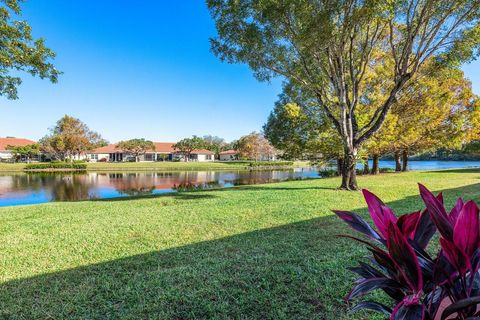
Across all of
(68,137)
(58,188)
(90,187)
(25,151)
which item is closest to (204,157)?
(68,137)

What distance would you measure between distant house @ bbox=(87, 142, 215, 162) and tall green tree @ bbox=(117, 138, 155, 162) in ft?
8.16

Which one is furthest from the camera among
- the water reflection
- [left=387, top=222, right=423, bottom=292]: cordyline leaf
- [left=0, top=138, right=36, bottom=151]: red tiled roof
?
[left=0, top=138, right=36, bottom=151]: red tiled roof

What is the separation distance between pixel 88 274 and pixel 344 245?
3.51 metres

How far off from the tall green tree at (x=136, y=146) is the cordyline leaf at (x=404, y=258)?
223 feet

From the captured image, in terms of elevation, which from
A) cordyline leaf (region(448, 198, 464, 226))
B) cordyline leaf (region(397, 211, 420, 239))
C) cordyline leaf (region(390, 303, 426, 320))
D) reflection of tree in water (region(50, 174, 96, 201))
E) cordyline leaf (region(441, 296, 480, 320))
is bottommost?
reflection of tree in water (region(50, 174, 96, 201))

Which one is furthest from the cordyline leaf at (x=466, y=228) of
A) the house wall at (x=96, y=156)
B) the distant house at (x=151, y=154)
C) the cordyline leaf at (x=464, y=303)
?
the house wall at (x=96, y=156)

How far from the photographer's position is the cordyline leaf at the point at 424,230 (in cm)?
131

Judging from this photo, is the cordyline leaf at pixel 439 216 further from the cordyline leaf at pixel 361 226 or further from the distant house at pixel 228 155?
the distant house at pixel 228 155

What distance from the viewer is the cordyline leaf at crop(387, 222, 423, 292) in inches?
41.9

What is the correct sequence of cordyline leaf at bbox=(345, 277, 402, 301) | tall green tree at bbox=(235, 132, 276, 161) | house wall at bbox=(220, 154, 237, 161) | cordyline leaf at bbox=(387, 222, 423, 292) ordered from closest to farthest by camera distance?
1. cordyline leaf at bbox=(387, 222, 423, 292)
2. cordyline leaf at bbox=(345, 277, 402, 301)
3. tall green tree at bbox=(235, 132, 276, 161)
4. house wall at bbox=(220, 154, 237, 161)

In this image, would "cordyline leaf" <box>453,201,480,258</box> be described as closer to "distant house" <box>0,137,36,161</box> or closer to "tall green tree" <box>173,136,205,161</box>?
"tall green tree" <box>173,136,205,161</box>

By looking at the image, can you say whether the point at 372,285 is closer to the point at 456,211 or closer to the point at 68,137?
the point at 456,211

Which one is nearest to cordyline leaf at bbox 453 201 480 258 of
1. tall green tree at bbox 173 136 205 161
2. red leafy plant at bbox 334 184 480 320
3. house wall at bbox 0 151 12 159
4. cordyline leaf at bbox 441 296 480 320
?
red leafy plant at bbox 334 184 480 320

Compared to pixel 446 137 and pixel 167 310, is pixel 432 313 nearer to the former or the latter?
pixel 167 310
